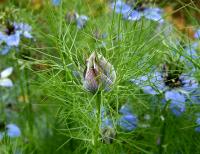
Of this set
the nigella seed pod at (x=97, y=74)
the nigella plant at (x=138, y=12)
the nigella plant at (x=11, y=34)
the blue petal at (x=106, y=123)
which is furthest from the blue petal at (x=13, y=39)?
the nigella seed pod at (x=97, y=74)

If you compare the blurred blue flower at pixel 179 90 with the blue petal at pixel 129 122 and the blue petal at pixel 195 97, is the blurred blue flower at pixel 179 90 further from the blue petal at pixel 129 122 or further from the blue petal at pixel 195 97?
the blue petal at pixel 129 122

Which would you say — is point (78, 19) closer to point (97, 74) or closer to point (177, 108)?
point (177, 108)

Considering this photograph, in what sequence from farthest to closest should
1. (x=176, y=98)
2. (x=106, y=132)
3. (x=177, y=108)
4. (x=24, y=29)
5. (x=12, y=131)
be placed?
(x=24, y=29) < (x=12, y=131) < (x=177, y=108) < (x=176, y=98) < (x=106, y=132)

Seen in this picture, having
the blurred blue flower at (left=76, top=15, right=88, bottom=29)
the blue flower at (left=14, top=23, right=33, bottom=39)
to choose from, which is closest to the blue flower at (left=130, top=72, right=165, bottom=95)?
the blurred blue flower at (left=76, top=15, right=88, bottom=29)

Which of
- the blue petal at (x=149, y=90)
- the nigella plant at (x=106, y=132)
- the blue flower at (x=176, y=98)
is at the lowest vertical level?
the nigella plant at (x=106, y=132)

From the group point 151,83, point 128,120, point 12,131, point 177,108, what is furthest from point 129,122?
point 12,131

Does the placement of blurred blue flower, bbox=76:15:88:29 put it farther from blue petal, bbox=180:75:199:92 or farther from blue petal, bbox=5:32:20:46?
blue petal, bbox=180:75:199:92
